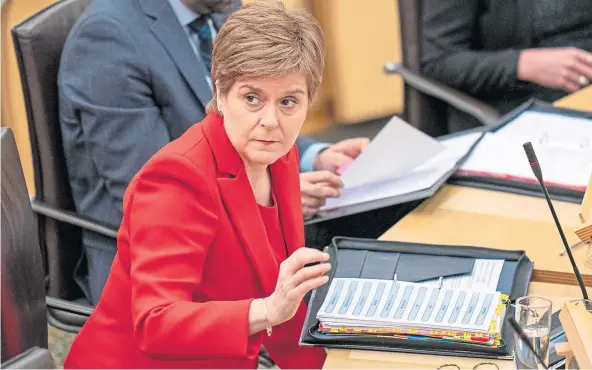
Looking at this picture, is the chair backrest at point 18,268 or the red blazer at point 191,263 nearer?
the red blazer at point 191,263

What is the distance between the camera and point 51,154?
2029 millimetres

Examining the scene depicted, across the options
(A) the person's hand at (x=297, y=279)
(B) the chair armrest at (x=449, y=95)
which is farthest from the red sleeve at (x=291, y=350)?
(B) the chair armrest at (x=449, y=95)

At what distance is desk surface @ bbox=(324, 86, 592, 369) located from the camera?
1640 millimetres

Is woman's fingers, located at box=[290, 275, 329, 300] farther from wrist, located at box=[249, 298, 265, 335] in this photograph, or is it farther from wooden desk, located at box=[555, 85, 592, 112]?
wooden desk, located at box=[555, 85, 592, 112]

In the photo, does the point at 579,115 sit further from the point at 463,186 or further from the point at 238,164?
the point at 238,164

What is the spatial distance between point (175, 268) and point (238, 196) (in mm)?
171

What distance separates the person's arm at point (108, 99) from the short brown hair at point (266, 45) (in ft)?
1.89

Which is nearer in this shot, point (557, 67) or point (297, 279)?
point (297, 279)

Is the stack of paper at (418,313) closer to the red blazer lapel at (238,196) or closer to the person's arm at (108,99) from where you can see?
the red blazer lapel at (238,196)

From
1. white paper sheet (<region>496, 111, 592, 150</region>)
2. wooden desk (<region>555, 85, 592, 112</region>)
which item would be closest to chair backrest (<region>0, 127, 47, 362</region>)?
white paper sheet (<region>496, 111, 592, 150</region>)

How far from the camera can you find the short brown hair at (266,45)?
54.2 inches

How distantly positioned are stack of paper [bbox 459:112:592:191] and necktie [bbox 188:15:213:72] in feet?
2.09

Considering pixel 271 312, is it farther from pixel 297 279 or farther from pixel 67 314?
pixel 67 314

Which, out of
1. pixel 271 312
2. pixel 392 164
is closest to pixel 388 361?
pixel 271 312
